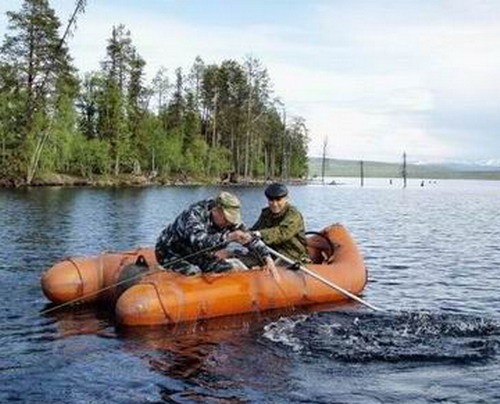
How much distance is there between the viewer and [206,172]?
95.1m

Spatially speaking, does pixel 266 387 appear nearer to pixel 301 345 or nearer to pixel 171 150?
pixel 301 345

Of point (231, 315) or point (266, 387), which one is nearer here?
point (266, 387)

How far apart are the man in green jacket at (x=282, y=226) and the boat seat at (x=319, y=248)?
1559 mm

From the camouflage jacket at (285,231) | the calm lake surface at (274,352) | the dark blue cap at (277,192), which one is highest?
the dark blue cap at (277,192)

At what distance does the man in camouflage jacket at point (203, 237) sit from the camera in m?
11.0

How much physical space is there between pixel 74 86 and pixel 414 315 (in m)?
61.6

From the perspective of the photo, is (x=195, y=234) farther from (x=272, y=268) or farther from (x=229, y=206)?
(x=272, y=268)

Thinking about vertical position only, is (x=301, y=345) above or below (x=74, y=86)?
below

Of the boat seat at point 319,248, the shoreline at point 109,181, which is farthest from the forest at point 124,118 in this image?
the boat seat at point 319,248

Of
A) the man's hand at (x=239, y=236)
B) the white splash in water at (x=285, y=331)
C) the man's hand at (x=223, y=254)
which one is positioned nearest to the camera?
the white splash in water at (x=285, y=331)

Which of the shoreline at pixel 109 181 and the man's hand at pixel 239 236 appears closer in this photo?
the man's hand at pixel 239 236

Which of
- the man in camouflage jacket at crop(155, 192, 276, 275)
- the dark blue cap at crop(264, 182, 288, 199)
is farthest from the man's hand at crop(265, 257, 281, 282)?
the dark blue cap at crop(264, 182, 288, 199)

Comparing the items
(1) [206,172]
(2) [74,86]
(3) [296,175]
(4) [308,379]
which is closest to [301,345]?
(4) [308,379]

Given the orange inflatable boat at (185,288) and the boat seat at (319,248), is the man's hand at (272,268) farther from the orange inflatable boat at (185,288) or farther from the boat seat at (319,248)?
the boat seat at (319,248)
